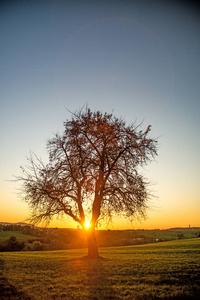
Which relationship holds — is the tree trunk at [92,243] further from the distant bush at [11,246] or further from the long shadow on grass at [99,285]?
the distant bush at [11,246]

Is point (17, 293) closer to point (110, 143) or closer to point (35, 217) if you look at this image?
point (35, 217)

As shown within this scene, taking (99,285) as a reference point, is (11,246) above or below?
below

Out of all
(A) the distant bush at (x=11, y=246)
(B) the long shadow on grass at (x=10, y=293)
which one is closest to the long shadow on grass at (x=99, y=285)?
(B) the long shadow on grass at (x=10, y=293)

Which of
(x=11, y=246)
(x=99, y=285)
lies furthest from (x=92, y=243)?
(x=11, y=246)

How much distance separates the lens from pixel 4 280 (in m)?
10.2

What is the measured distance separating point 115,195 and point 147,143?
5790 millimetres

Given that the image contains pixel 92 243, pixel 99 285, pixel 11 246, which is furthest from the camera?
pixel 11 246

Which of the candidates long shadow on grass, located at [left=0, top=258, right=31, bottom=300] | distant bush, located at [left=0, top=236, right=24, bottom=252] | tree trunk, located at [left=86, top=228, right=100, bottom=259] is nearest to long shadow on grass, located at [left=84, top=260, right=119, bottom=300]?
long shadow on grass, located at [left=0, top=258, right=31, bottom=300]

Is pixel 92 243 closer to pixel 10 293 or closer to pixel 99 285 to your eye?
pixel 99 285

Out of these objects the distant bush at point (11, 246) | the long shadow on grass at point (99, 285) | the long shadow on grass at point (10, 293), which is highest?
the long shadow on grass at point (10, 293)

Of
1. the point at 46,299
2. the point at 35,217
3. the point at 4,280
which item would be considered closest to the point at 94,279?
the point at 46,299

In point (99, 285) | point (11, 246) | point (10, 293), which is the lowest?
point (11, 246)

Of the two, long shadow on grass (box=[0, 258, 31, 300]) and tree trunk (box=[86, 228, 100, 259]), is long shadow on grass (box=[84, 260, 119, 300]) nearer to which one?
long shadow on grass (box=[0, 258, 31, 300])

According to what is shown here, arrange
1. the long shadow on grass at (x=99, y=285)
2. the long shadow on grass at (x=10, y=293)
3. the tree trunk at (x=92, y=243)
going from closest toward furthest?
the long shadow on grass at (x=10, y=293), the long shadow on grass at (x=99, y=285), the tree trunk at (x=92, y=243)
